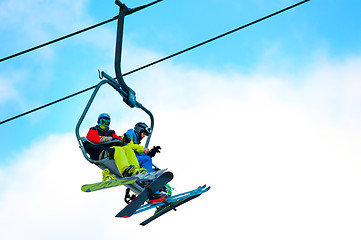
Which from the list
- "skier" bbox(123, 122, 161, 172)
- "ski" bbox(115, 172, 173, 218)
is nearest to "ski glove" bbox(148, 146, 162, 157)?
"skier" bbox(123, 122, 161, 172)

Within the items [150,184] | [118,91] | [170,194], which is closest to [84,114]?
[118,91]

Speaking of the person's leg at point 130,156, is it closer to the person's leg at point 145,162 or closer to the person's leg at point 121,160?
the person's leg at point 121,160

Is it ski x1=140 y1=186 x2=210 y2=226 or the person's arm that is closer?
the person's arm

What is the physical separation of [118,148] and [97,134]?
39 centimetres

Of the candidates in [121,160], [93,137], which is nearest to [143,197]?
[121,160]

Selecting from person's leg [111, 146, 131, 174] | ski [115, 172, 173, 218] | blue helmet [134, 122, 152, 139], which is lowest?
ski [115, 172, 173, 218]

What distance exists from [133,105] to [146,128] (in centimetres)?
77

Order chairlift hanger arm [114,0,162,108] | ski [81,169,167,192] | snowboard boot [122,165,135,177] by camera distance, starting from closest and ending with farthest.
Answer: chairlift hanger arm [114,0,162,108], ski [81,169,167,192], snowboard boot [122,165,135,177]

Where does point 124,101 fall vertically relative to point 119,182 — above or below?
above

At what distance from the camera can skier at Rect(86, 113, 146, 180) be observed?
7.95 metres

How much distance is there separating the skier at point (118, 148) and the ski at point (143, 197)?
0.33 m

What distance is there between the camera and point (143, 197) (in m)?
7.79

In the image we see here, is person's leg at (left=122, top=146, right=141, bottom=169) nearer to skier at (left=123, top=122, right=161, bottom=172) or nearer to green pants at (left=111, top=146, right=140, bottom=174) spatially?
green pants at (left=111, top=146, right=140, bottom=174)

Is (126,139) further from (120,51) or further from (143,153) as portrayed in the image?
(120,51)
